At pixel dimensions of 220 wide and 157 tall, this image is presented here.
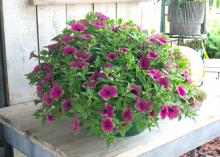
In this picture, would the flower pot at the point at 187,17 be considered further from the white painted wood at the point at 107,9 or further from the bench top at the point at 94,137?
the bench top at the point at 94,137

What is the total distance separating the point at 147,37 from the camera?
1153 millimetres

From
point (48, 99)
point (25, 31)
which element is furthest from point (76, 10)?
point (48, 99)

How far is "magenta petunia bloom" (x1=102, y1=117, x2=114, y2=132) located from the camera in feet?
3.05

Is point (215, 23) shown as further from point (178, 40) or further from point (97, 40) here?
point (97, 40)

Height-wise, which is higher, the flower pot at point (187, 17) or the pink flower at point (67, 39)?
the flower pot at point (187, 17)

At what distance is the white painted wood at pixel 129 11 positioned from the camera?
68.0 inches

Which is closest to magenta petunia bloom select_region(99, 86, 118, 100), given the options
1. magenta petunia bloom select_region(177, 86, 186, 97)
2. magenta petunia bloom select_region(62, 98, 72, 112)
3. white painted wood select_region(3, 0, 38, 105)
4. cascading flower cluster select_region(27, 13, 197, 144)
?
cascading flower cluster select_region(27, 13, 197, 144)

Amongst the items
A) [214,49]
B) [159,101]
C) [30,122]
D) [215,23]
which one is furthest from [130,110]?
[215,23]

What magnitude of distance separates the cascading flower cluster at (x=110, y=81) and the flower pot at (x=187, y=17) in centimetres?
89

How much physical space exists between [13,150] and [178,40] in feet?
3.95

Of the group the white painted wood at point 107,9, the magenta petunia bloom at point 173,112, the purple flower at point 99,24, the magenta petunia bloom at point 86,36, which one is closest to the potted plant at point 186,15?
the white painted wood at point 107,9

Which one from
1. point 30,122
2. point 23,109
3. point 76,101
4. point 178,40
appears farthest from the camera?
point 178,40

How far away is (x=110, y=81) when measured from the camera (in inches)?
37.8

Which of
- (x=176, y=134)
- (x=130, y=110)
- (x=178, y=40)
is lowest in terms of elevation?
(x=176, y=134)
